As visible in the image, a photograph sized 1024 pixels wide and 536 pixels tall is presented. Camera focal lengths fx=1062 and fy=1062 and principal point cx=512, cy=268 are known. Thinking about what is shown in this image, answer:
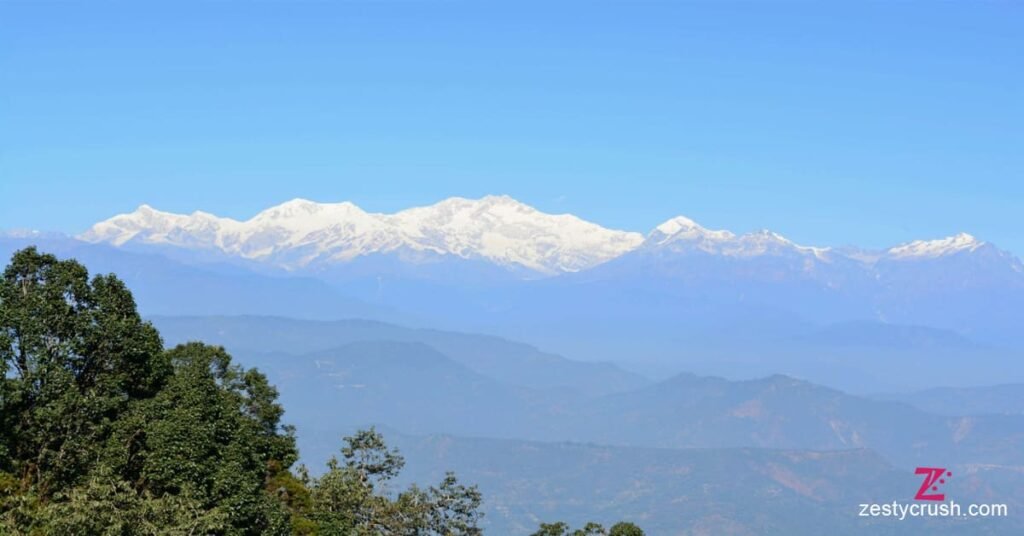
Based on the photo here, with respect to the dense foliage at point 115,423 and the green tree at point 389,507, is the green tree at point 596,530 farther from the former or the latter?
the dense foliage at point 115,423

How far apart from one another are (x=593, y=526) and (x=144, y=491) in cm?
2426

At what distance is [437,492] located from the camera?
61.0m

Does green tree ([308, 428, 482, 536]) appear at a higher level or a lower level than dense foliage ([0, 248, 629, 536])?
lower

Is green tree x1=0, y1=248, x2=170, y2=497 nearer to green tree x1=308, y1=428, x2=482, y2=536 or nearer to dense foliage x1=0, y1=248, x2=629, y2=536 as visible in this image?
dense foliage x1=0, y1=248, x2=629, y2=536

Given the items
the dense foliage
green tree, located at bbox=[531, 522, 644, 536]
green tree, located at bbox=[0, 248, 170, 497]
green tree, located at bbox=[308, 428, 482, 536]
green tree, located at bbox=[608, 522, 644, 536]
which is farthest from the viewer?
green tree, located at bbox=[308, 428, 482, 536]

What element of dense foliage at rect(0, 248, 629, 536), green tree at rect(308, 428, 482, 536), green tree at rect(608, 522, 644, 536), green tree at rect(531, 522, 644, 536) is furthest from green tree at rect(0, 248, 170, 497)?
green tree at rect(608, 522, 644, 536)

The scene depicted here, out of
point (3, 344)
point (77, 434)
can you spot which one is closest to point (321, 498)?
point (77, 434)

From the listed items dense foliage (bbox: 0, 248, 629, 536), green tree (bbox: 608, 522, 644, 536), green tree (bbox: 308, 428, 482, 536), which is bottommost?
green tree (bbox: 308, 428, 482, 536)

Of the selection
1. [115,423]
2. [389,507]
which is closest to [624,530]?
[389,507]

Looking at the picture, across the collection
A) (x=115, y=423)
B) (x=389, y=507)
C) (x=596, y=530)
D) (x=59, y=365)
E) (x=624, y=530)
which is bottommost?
(x=389, y=507)

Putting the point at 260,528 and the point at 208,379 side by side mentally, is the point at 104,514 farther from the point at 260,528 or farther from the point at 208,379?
the point at 208,379

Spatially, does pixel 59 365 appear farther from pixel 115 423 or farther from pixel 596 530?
pixel 596 530

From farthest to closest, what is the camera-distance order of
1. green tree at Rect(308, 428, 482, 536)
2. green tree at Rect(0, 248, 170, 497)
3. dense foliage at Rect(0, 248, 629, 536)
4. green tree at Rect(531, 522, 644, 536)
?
green tree at Rect(308, 428, 482, 536) → green tree at Rect(531, 522, 644, 536) → green tree at Rect(0, 248, 170, 497) → dense foliage at Rect(0, 248, 629, 536)

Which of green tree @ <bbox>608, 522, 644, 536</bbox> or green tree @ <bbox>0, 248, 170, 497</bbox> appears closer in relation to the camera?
green tree @ <bbox>0, 248, 170, 497</bbox>
